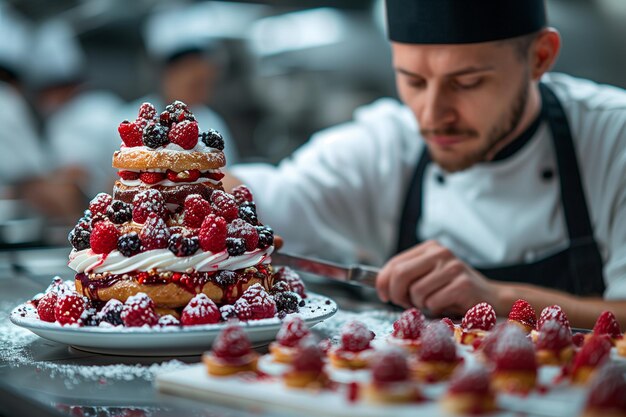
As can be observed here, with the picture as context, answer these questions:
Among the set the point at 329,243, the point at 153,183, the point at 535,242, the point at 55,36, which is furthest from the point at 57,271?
the point at 55,36

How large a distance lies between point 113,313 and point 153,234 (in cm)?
15

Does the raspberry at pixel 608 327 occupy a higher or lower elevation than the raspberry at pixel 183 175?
lower

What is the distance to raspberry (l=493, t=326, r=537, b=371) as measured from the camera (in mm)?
1018

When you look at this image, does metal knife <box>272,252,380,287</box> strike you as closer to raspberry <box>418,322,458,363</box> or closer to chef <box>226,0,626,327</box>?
chef <box>226,0,626,327</box>

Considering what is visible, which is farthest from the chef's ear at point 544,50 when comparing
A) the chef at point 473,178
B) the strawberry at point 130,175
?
the strawberry at point 130,175

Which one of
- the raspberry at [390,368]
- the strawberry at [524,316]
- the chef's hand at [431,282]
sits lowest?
the chef's hand at [431,282]

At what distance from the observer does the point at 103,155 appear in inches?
258

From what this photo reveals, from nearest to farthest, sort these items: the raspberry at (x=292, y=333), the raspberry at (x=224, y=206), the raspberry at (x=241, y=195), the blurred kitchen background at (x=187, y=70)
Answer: the raspberry at (x=292, y=333) → the raspberry at (x=224, y=206) → the raspberry at (x=241, y=195) → the blurred kitchen background at (x=187, y=70)

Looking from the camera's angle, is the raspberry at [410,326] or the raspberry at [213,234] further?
the raspberry at [213,234]

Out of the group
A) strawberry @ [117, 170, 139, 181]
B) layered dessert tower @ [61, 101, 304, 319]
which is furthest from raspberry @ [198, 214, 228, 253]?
strawberry @ [117, 170, 139, 181]

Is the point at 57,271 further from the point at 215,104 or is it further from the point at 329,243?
the point at 215,104

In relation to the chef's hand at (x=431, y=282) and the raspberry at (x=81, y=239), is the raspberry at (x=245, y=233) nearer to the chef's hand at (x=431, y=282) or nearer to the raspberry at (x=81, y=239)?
the raspberry at (x=81, y=239)

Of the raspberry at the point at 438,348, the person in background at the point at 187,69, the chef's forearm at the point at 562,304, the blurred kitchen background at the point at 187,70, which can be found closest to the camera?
the raspberry at the point at 438,348

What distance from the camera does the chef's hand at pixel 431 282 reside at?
1.88m
